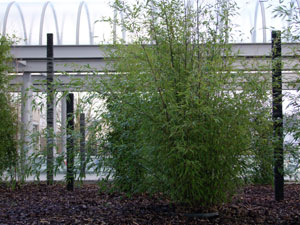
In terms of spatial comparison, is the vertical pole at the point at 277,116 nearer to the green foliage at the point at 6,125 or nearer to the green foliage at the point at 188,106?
the green foliage at the point at 188,106

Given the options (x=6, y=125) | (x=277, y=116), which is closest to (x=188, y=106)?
(x=277, y=116)

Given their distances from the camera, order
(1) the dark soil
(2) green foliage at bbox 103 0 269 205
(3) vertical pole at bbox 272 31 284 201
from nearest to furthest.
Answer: (2) green foliage at bbox 103 0 269 205, (1) the dark soil, (3) vertical pole at bbox 272 31 284 201

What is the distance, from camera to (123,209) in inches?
174

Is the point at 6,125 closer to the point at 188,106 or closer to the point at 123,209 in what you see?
the point at 123,209

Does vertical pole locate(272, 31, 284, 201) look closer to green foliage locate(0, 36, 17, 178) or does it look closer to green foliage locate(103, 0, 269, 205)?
green foliage locate(103, 0, 269, 205)

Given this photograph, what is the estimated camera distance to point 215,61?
3768mm

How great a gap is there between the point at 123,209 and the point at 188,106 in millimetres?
1621

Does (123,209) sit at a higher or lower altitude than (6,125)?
lower

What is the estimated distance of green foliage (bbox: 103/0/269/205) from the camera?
3510mm

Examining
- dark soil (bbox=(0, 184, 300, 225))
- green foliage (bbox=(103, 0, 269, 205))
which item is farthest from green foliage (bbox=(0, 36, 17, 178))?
green foliage (bbox=(103, 0, 269, 205))

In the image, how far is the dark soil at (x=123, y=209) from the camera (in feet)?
12.6

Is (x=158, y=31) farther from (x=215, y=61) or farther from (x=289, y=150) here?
(x=289, y=150)

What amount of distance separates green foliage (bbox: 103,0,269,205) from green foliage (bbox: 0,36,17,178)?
112 inches

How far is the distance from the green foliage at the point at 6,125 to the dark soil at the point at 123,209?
2.16ft
